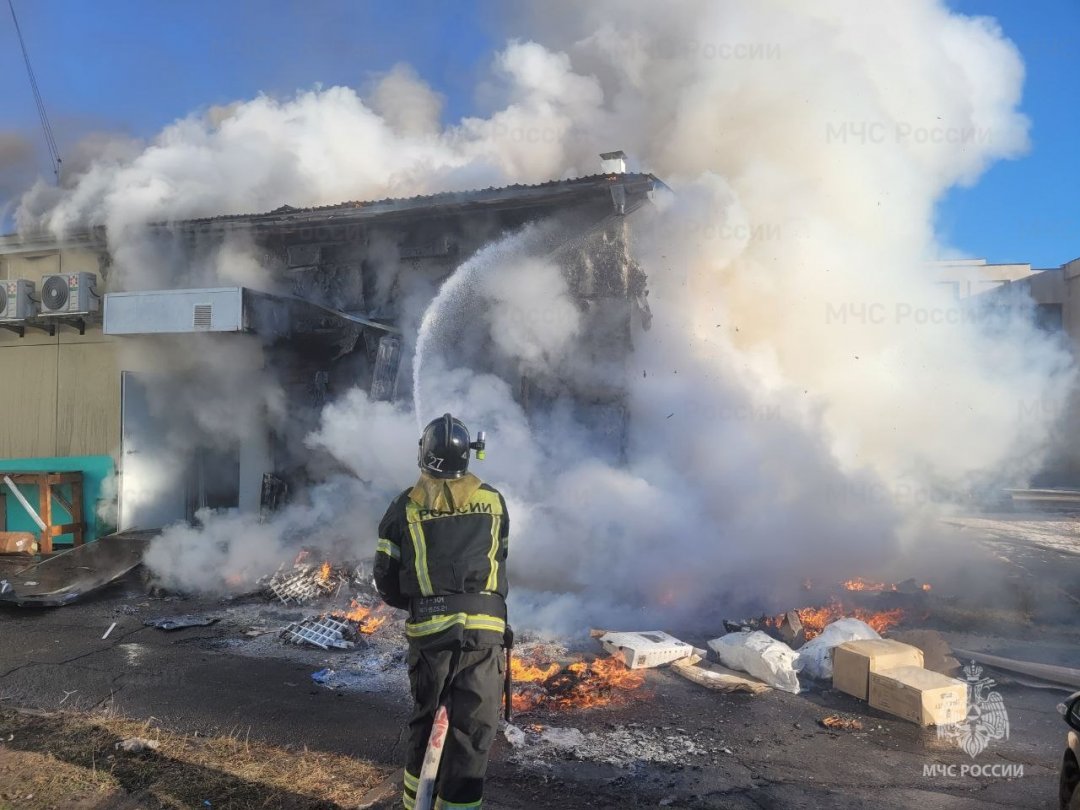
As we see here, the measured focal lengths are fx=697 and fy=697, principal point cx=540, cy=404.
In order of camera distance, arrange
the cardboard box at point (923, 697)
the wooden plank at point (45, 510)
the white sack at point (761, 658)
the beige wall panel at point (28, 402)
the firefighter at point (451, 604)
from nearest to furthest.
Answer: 1. the firefighter at point (451, 604)
2. the cardboard box at point (923, 697)
3. the white sack at point (761, 658)
4. the wooden plank at point (45, 510)
5. the beige wall panel at point (28, 402)

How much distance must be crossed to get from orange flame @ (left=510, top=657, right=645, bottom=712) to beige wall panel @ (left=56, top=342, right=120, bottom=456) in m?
8.70

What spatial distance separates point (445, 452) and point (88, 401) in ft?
34.6

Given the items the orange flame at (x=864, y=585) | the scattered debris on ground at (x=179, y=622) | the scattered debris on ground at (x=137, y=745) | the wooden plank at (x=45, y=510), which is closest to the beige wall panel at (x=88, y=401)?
the wooden plank at (x=45, y=510)

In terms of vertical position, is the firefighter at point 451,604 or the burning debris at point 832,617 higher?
the firefighter at point 451,604

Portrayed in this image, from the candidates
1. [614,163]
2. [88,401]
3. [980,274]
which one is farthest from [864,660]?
[980,274]

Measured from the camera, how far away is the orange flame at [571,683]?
189 inches

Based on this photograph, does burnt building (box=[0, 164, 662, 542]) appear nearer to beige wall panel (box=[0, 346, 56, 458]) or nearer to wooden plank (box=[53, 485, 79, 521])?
beige wall panel (box=[0, 346, 56, 458])

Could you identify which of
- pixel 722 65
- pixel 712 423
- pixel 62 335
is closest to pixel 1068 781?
pixel 712 423

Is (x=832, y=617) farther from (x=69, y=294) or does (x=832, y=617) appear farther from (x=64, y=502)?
(x=69, y=294)

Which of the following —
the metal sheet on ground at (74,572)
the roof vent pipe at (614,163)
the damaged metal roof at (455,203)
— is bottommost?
the metal sheet on ground at (74,572)

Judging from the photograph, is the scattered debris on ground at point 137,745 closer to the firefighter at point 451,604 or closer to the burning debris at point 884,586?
the firefighter at point 451,604

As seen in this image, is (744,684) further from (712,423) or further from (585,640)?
(712,423)

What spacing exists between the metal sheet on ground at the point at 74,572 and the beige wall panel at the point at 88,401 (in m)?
2.28

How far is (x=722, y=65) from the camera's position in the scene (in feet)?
32.3
